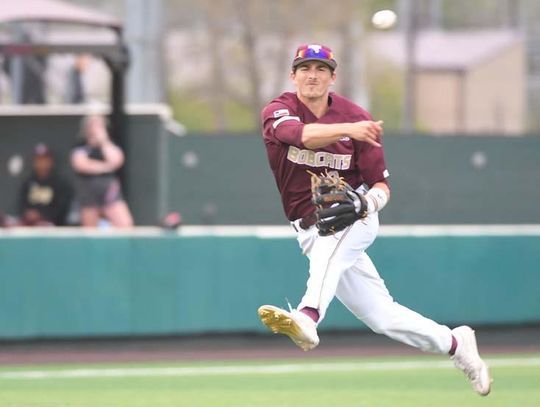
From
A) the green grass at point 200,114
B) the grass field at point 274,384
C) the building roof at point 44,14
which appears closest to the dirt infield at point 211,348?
the grass field at point 274,384

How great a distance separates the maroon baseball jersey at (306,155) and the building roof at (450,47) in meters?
47.7

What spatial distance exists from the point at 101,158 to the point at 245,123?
3786cm

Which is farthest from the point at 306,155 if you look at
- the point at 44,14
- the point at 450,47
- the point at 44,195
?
the point at 450,47

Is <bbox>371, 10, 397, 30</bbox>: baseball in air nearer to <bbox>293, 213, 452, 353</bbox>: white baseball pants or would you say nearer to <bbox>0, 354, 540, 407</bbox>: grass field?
<bbox>293, 213, 452, 353</bbox>: white baseball pants

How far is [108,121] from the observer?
666 inches

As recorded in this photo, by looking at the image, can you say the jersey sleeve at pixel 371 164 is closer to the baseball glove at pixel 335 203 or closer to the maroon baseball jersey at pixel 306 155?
the maroon baseball jersey at pixel 306 155

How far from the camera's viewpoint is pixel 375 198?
790 cm

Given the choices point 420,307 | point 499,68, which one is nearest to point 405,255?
point 420,307

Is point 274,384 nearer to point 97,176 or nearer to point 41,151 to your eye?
point 97,176

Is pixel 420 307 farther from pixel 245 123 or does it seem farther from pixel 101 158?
pixel 245 123

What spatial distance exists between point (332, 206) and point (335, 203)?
3 centimetres

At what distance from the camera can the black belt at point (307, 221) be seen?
7988 millimetres

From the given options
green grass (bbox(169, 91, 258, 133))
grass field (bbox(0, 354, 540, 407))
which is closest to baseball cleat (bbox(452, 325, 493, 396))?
grass field (bbox(0, 354, 540, 407))

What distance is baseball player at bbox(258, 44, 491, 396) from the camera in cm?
770
